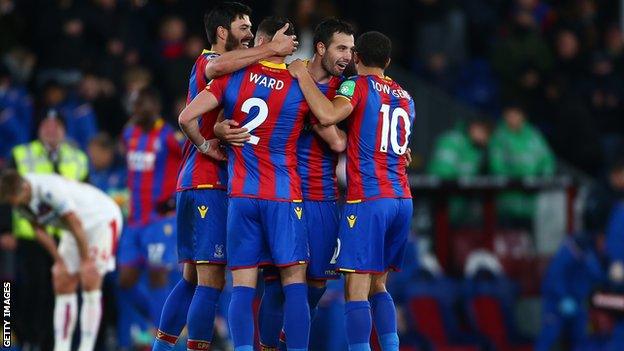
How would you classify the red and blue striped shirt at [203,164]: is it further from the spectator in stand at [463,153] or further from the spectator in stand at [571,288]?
the spectator in stand at [463,153]

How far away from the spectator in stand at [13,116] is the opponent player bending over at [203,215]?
6.29 metres

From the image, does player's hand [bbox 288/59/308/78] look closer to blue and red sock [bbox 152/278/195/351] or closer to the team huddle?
the team huddle

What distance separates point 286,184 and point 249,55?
92 cm

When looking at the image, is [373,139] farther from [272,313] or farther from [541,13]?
[541,13]

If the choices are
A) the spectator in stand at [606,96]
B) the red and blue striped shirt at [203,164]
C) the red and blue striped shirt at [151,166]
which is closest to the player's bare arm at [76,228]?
the red and blue striped shirt at [151,166]

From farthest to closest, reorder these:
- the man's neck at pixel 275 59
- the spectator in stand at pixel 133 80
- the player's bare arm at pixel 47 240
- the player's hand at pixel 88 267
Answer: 1. the spectator in stand at pixel 133 80
2. the player's hand at pixel 88 267
3. the player's bare arm at pixel 47 240
4. the man's neck at pixel 275 59

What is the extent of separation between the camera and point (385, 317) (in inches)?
426

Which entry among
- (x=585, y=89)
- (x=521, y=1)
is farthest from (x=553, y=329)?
(x=521, y=1)

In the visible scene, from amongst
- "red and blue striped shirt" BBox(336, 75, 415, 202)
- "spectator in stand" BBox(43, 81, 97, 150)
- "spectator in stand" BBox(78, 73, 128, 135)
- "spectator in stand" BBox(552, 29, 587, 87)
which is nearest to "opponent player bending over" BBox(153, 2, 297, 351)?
"red and blue striped shirt" BBox(336, 75, 415, 202)

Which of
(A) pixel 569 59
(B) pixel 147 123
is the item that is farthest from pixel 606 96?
(B) pixel 147 123

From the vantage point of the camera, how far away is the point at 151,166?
49.2 ft

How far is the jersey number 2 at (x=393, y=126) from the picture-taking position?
1080 centimetres

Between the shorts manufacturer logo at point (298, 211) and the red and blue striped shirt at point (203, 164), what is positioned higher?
the red and blue striped shirt at point (203, 164)

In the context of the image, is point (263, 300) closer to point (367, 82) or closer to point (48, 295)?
point (367, 82)
